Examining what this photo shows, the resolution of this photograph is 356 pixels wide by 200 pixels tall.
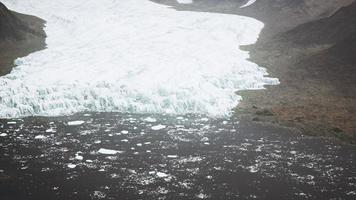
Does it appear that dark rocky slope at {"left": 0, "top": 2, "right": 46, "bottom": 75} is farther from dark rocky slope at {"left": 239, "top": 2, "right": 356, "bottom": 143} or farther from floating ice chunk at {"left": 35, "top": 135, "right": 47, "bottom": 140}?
dark rocky slope at {"left": 239, "top": 2, "right": 356, "bottom": 143}

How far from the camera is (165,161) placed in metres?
15.8

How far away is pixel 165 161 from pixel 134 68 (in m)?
14.9

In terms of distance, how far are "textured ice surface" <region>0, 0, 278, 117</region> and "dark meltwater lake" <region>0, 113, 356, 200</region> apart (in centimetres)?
197

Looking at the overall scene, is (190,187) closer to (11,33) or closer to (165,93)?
(165,93)

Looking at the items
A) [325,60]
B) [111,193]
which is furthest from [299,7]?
[111,193]

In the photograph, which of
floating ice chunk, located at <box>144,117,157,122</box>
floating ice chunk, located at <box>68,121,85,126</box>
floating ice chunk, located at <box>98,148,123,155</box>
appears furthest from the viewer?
floating ice chunk, located at <box>144,117,157,122</box>

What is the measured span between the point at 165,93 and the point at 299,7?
38.3 metres

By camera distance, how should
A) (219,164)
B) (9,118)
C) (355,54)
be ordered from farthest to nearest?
(355,54), (9,118), (219,164)

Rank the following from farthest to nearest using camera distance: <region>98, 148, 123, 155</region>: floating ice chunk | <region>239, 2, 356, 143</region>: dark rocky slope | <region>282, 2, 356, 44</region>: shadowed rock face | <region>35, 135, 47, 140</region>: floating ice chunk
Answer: <region>282, 2, 356, 44</region>: shadowed rock face, <region>239, 2, 356, 143</region>: dark rocky slope, <region>35, 135, 47, 140</region>: floating ice chunk, <region>98, 148, 123, 155</region>: floating ice chunk

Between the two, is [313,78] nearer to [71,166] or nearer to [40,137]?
[40,137]

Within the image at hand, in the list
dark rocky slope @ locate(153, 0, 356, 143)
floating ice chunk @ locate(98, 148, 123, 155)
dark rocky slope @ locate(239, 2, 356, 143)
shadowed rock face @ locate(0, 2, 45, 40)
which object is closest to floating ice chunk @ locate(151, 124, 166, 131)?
floating ice chunk @ locate(98, 148, 123, 155)

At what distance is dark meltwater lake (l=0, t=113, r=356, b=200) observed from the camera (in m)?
13.3

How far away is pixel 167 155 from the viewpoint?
16.5 metres

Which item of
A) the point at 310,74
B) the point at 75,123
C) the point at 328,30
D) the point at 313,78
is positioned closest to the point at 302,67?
the point at 310,74
